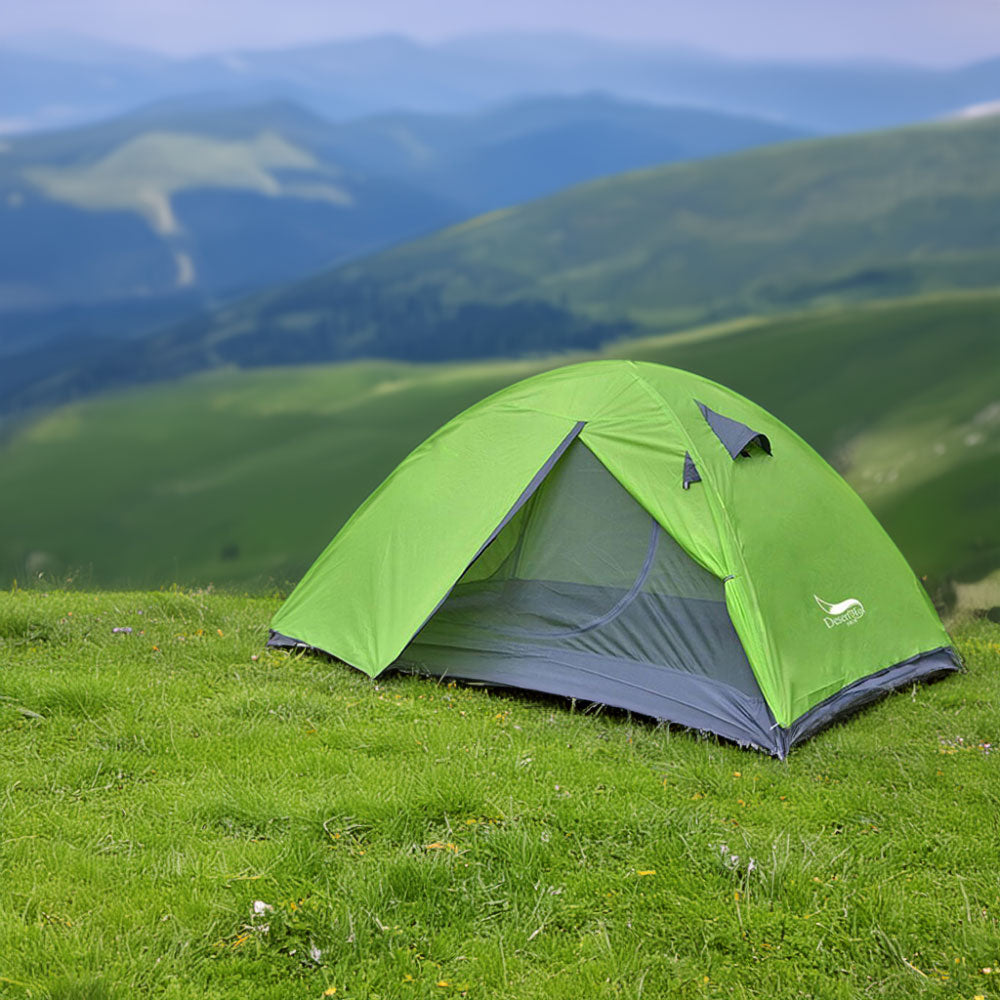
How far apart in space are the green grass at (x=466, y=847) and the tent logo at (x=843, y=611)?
526mm

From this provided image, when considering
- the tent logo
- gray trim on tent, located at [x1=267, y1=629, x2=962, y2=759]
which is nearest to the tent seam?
gray trim on tent, located at [x1=267, y1=629, x2=962, y2=759]

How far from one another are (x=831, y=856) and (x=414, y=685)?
2.77m

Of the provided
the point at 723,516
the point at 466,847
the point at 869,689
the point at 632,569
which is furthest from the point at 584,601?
the point at 466,847

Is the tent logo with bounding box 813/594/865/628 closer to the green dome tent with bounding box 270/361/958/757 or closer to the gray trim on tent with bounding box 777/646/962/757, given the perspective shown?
the green dome tent with bounding box 270/361/958/757

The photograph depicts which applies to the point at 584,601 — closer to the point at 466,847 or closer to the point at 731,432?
the point at 731,432

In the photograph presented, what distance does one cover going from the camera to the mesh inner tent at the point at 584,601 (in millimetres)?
6035

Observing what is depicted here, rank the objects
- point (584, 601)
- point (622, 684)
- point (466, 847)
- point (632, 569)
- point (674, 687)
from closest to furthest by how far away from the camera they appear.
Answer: point (466, 847), point (674, 687), point (622, 684), point (632, 569), point (584, 601)

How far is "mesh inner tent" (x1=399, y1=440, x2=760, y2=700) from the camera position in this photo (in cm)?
604

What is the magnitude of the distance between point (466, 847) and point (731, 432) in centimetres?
320

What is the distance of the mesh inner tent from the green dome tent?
1cm

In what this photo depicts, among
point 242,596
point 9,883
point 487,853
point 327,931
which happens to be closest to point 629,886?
point 487,853

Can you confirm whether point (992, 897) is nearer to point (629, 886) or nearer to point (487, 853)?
point (629, 886)

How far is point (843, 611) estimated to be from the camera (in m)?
6.28

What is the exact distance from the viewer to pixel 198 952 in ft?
12.0
